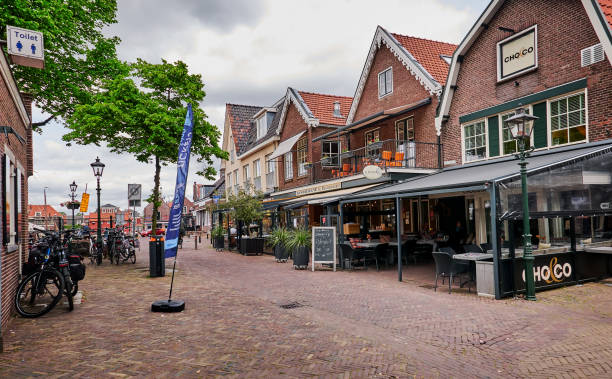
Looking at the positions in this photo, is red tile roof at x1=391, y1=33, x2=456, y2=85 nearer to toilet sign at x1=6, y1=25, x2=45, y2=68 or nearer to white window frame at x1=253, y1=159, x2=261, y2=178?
white window frame at x1=253, y1=159, x2=261, y2=178

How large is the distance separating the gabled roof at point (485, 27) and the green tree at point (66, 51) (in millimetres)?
11549

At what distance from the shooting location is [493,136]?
45.2ft

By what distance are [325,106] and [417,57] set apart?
25.2 feet

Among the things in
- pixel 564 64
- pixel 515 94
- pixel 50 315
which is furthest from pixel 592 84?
pixel 50 315

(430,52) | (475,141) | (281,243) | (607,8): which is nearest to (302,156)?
(430,52)

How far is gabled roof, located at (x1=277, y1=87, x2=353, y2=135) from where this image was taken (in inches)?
902

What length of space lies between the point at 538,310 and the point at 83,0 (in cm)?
1499

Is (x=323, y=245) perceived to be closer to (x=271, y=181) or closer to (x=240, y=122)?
(x=271, y=181)

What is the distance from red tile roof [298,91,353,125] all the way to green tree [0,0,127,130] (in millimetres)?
11483

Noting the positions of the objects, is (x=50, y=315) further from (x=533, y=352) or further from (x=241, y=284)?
(x=533, y=352)

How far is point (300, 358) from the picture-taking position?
505 cm

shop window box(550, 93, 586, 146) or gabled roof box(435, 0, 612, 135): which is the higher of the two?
gabled roof box(435, 0, 612, 135)

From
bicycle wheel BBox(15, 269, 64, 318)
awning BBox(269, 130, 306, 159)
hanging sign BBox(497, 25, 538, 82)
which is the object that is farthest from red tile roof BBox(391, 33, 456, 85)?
bicycle wheel BBox(15, 269, 64, 318)

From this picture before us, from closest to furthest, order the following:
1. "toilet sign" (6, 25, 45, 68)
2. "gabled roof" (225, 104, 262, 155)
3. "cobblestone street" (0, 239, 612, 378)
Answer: "cobblestone street" (0, 239, 612, 378)
"toilet sign" (6, 25, 45, 68)
"gabled roof" (225, 104, 262, 155)
